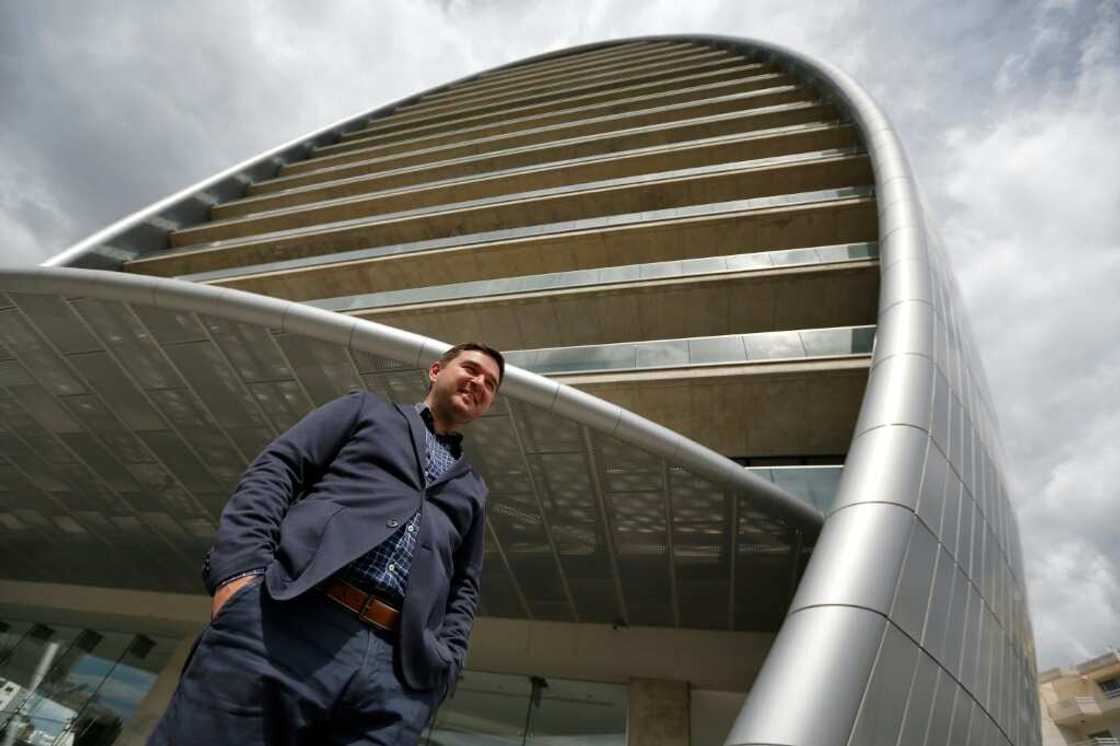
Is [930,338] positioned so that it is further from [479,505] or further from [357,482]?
[357,482]

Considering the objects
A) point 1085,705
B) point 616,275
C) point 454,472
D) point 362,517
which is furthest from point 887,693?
point 1085,705

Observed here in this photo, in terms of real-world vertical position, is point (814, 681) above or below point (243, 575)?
above

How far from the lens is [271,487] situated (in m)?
1.75

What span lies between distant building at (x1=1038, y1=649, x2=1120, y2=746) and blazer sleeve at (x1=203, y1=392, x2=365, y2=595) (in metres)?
36.6

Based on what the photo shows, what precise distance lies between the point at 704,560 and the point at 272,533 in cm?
667

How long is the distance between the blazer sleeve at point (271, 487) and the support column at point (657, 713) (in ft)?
25.0

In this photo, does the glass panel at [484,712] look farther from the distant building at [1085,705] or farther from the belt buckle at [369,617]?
the distant building at [1085,705]

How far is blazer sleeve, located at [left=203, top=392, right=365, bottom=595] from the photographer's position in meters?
1.54

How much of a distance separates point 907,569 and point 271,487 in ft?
12.1

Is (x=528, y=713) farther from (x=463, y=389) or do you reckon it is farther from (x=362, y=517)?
(x=362, y=517)

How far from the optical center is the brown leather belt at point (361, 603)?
167cm

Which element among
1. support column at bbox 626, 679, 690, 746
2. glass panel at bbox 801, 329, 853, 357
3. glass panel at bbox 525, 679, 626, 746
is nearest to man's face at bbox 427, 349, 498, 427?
glass panel at bbox 801, 329, 853, 357

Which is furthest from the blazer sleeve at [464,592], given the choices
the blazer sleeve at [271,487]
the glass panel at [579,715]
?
the glass panel at [579,715]

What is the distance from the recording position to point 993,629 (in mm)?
4332
